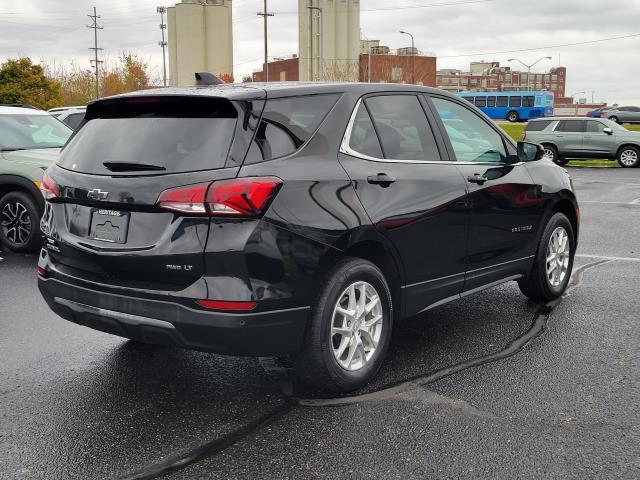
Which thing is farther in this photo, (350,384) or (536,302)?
(536,302)

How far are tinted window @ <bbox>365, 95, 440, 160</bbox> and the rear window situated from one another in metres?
0.42

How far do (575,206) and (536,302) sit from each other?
924 mm

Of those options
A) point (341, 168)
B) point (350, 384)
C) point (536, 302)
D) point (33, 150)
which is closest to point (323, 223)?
point (341, 168)

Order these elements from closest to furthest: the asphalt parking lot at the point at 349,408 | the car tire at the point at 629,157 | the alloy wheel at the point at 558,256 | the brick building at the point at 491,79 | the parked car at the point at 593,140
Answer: the asphalt parking lot at the point at 349,408 → the alloy wheel at the point at 558,256 → the car tire at the point at 629,157 → the parked car at the point at 593,140 → the brick building at the point at 491,79

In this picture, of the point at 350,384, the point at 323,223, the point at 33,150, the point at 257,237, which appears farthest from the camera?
the point at 33,150

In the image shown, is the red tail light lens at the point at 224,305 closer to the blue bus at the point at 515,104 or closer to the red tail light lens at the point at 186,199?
the red tail light lens at the point at 186,199

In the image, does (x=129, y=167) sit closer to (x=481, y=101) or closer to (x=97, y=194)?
(x=97, y=194)

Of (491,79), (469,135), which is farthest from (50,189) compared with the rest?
(491,79)

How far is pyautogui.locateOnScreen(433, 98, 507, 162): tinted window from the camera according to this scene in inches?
201

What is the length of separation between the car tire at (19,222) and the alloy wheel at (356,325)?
5696 millimetres

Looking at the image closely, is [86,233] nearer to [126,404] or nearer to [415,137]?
[126,404]

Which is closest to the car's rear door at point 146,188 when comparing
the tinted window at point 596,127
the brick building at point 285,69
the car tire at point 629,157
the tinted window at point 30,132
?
the tinted window at point 30,132

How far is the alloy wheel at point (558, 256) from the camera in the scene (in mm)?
6195

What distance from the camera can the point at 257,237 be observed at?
3600 millimetres
